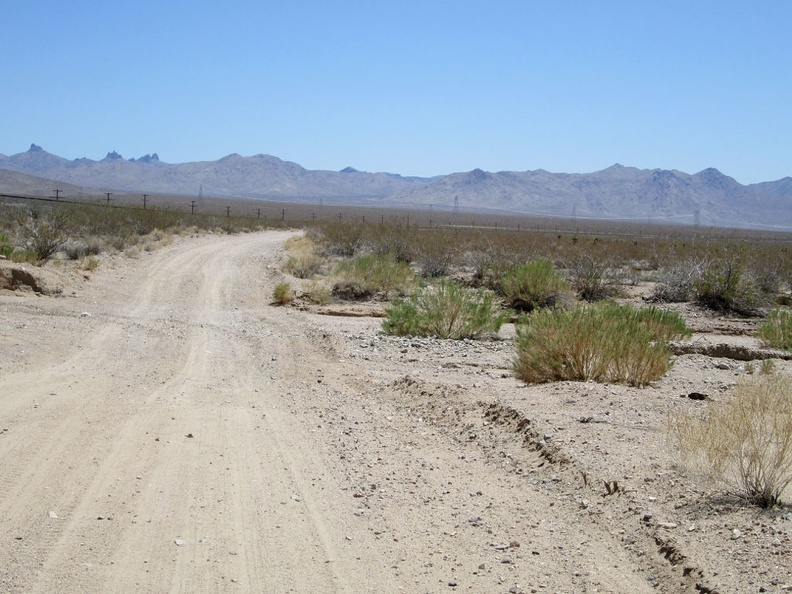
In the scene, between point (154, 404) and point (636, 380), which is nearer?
point (154, 404)

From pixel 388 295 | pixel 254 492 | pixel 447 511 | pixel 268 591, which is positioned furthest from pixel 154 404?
pixel 388 295

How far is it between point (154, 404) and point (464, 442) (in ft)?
12.2

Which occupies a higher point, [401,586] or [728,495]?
[728,495]

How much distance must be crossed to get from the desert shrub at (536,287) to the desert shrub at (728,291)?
5472mm

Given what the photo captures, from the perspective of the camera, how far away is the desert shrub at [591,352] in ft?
38.7

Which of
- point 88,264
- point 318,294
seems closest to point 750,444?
point 318,294

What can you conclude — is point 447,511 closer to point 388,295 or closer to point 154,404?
point 154,404

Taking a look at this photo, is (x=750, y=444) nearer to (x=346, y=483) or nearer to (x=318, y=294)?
(x=346, y=483)

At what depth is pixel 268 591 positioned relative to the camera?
17.8 ft

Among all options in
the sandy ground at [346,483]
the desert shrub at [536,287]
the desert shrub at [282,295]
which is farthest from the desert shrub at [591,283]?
the sandy ground at [346,483]

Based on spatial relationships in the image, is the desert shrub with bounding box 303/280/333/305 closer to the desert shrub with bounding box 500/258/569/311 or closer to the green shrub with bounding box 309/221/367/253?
the desert shrub with bounding box 500/258/569/311

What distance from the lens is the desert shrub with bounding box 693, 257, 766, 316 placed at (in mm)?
28125

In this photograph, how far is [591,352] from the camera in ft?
39.0

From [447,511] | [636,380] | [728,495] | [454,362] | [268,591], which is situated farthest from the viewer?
[454,362]
